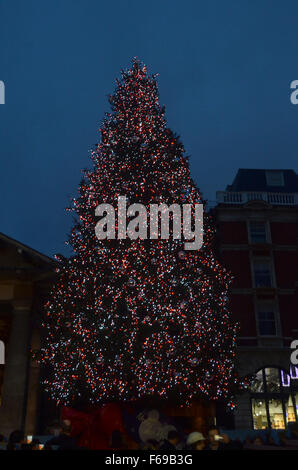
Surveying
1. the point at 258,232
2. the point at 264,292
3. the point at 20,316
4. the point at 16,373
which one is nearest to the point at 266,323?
the point at 264,292

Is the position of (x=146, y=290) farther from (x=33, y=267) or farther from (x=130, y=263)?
(x=33, y=267)

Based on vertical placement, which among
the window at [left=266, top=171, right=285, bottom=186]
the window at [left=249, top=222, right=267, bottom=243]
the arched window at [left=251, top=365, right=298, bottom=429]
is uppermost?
the window at [left=266, top=171, right=285, bottom=186]

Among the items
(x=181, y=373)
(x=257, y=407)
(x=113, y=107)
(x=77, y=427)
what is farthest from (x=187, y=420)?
(x=113, y=107)

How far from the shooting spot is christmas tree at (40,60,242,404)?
16438mm

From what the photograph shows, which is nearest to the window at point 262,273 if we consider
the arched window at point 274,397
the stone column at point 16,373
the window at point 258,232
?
the window at point 258,232

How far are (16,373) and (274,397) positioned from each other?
630 inches

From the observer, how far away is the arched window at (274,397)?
25453mm

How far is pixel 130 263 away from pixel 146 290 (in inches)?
56.7

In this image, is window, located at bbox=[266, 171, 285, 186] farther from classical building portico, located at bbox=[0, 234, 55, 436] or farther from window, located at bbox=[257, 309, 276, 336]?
classical building portico, located at bbox=[0, 234, 55, 436]

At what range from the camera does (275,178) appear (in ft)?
117

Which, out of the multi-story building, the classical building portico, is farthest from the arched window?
the classical building portico

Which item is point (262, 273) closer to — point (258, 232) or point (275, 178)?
point (258, 232)

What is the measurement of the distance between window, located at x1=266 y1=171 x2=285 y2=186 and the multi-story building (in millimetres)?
4162

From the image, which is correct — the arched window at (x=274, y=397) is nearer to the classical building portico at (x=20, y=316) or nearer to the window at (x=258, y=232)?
the window at (x=258, y=232)
